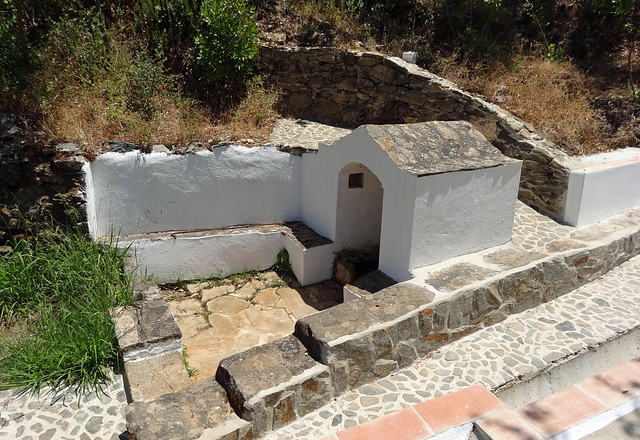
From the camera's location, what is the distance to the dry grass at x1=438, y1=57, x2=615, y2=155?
845cm

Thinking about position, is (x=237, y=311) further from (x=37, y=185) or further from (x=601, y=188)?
(x=601, y=188)

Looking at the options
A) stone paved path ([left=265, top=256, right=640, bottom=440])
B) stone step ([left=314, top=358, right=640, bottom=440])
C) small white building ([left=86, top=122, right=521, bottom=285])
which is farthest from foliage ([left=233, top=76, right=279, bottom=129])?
stone step ([left=314, top=358, right=640, bottom=440])

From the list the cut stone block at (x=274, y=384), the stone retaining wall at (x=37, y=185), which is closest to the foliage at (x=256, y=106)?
the stone retaining wall at (x=37, y=185)

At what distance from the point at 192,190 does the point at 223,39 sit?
3239 mm

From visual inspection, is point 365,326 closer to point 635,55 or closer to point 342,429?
point 342,429

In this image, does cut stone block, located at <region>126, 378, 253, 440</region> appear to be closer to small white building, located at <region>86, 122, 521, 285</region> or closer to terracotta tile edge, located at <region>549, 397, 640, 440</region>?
terracotta tile edge, located at <region>549, 397, 640, 440</region>

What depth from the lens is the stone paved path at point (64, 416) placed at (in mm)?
4488

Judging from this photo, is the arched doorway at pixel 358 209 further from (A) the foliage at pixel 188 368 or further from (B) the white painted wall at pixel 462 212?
(A) the foliage at pixel 188 368

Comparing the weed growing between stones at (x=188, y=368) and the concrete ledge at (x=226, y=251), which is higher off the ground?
the concrete ledge at (x=226, y=251)

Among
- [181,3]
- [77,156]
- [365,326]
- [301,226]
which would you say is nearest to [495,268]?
[365,326]

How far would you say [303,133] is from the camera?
8.82 metres

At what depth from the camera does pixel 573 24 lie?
11.2 meters

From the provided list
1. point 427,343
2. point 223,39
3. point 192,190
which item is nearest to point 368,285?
point 427,343

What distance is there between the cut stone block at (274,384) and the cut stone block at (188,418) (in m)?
0.11
